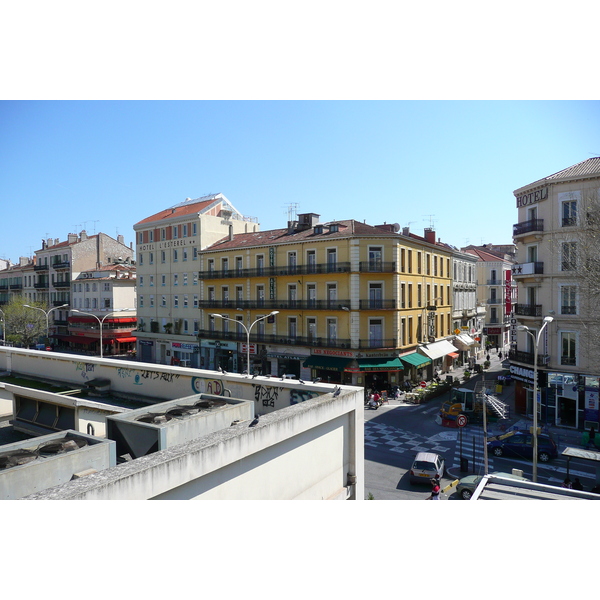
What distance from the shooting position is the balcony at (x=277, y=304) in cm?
3453

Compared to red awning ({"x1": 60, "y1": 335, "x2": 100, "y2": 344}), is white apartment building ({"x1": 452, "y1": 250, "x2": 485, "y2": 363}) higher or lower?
higher

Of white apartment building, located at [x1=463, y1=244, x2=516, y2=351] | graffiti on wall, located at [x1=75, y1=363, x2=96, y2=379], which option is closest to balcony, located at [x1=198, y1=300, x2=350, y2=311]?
graffiti on wall, located at [x1=75, y1=363, x2=96, y2=379]

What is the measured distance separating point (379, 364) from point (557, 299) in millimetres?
11840

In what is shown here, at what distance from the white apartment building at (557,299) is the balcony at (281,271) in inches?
464

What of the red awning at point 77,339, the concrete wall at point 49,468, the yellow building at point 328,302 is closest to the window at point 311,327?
the yellow building at point 328,302

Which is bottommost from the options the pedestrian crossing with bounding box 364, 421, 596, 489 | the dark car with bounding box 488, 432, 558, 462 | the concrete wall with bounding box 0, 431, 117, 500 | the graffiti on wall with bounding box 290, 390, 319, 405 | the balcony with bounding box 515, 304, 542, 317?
the pedestrian crossing with bounding box 364, 421, 596, 489

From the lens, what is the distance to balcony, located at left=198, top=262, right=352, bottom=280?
34.2 meters

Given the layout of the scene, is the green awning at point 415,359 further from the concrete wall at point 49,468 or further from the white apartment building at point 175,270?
the concrete wall at point 49,468

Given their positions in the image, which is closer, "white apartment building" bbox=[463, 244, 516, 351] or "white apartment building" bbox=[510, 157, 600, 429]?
"white apartment building" bbox=[510, 157, 600, 429]

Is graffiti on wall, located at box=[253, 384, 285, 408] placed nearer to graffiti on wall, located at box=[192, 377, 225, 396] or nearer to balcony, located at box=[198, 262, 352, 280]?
graffiti on wall, located at box=[192, 377, 225, 396]

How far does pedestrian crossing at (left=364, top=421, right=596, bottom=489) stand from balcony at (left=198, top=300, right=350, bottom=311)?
9.98 meters

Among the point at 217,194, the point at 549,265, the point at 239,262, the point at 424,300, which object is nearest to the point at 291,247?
the point at 239,262

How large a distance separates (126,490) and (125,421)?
8.56ft

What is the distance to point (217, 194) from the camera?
4769 centimetres
